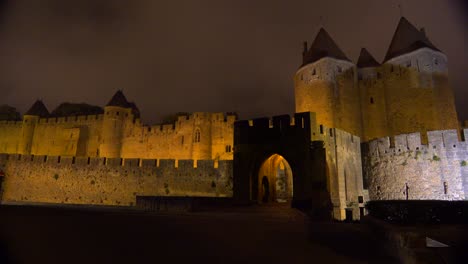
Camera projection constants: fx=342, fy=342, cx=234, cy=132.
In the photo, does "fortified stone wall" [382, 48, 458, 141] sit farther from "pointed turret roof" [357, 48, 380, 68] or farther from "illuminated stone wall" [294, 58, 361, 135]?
"illuminated stone wall" [294, 58, 361, 135]

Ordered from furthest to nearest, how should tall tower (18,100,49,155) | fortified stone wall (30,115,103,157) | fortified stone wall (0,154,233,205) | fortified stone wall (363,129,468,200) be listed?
tall tower (18,100,49,155)
fortified stone wall (30,115,103,157)
fortified stone wall (0,154,233,205)
fortified stone wall (363,129,468,200)

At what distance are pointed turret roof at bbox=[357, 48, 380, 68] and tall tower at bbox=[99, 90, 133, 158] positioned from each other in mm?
24430

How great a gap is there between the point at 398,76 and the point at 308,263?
85.1ft

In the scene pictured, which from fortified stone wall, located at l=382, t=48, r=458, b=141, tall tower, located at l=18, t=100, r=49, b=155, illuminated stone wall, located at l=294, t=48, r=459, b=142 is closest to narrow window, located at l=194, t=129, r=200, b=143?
illuminated stone wall, located at l=294, t=48, r=459, b=142

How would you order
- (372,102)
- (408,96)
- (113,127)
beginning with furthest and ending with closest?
(113,127), (372,102), (408,96)

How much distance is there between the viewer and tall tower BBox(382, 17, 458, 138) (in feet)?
84.2

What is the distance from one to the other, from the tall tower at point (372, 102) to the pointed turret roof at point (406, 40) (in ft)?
5.82

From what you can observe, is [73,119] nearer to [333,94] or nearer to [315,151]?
[333,94]

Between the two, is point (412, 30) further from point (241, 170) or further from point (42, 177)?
point (42, 177)

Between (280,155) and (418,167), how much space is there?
11173 mm

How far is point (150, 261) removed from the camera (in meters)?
4.96

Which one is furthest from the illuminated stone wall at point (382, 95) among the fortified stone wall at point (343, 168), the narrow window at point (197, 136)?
the narrow window at point (197, 136)

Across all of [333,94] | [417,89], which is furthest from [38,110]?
[417,89]

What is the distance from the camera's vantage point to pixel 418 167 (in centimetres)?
2011
